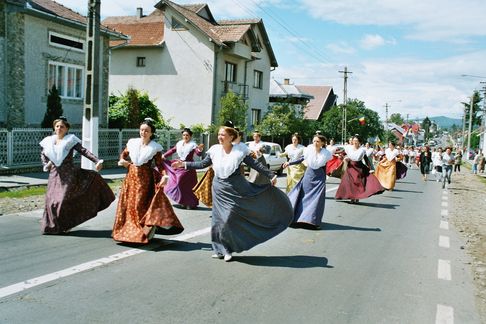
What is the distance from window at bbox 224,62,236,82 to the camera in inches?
1410

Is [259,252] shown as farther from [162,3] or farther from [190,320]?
[162,3]

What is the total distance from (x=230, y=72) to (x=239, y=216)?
101 feet

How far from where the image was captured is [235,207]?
653 cm

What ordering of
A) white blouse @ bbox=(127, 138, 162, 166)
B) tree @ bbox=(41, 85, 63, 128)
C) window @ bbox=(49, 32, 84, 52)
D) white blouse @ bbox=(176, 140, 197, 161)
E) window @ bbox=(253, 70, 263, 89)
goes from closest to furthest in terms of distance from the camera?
white blouse @ bbox=(127, 138, 162, 166), white blouse @ bbox=(176, 140, 197, 161), tree @ bbox=(41, 85, 63, 128), window @ bbox=(49, 32, 84, 52), window @ bbox=(253, 70, 263, 89)

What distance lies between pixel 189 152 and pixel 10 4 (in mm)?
11433

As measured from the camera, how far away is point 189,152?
1134 cm

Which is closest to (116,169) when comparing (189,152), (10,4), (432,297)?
(10,4)

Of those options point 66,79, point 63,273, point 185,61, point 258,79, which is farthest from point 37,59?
point 258,79

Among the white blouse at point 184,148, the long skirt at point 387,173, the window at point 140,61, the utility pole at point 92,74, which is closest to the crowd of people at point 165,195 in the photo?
the white blouse at point 184,148

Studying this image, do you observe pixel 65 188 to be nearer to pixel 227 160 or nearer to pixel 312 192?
pixel 227 160

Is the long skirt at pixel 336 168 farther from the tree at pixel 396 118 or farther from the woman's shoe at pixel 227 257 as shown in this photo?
the tree at pixel 396 118

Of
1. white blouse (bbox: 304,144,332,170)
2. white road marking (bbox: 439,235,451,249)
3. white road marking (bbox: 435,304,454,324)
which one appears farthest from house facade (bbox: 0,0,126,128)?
white road marking (bbox: 435,304,454,324)

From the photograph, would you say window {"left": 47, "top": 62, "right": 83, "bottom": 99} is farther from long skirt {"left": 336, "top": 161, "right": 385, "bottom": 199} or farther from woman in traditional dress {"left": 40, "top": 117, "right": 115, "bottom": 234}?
woman in traditional dress {"left": 40, "top": 117, "right": 115, "bottom": 234}

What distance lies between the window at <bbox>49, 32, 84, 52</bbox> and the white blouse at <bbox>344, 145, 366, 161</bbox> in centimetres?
1362
